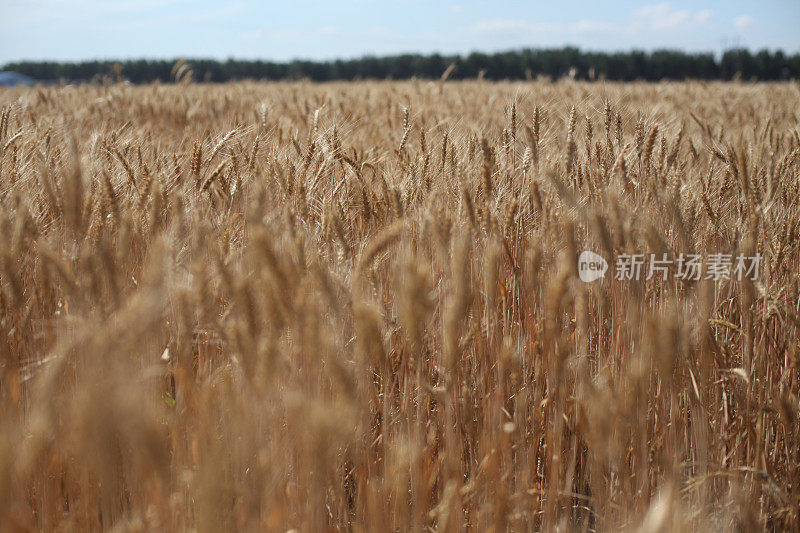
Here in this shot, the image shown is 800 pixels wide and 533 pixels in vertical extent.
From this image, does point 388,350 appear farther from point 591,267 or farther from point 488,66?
point 488,66

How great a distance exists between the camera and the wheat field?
0.78 metres

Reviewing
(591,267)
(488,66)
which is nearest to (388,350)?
(591,267)

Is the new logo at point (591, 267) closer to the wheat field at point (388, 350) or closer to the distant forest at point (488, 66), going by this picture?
the wheat field at point (388, 350)

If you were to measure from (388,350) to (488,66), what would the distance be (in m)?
33.3

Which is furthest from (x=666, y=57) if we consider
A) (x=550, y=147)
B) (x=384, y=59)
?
(x=550, y=147)

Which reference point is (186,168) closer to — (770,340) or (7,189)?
(7,189)

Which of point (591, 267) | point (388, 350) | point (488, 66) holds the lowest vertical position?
point (388, 350)

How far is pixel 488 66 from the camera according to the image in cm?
3225

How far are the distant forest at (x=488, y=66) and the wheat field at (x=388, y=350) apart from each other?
29523 mm

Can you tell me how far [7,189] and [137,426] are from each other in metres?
1.33

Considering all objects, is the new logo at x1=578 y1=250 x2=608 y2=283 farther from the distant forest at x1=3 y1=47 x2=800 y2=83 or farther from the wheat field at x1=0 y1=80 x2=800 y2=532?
the distant forest at x1=3 y1=47 x2=800 y2=83

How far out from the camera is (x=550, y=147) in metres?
2.28

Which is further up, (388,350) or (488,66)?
(488,66)

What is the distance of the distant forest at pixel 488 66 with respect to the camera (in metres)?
30.2
